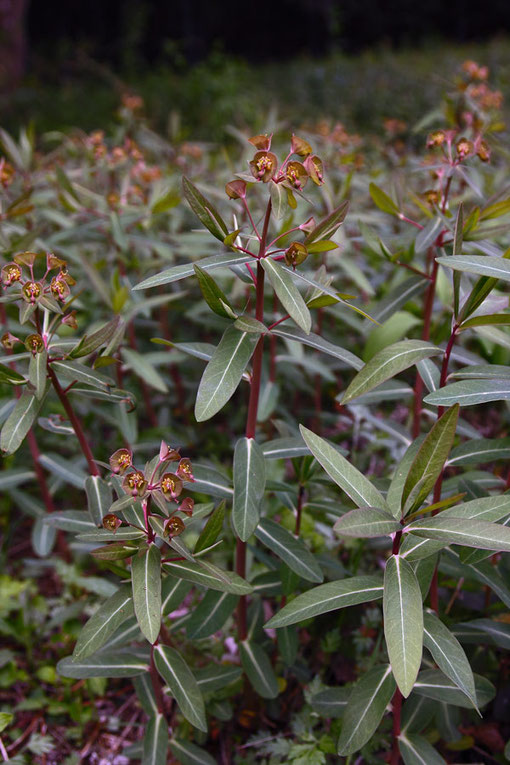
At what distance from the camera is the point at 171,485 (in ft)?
3.64

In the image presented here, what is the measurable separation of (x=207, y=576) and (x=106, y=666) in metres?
0.41

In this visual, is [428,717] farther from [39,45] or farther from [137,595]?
[39,45]

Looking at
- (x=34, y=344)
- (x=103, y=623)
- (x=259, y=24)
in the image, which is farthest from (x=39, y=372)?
(x=259, y=24)

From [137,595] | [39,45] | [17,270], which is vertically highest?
[17,270]

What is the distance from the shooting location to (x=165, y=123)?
9.94m

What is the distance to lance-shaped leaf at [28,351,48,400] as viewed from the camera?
1260 millimetres

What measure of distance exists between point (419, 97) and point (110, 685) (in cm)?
906

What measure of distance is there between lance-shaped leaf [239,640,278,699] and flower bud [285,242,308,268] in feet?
3.14

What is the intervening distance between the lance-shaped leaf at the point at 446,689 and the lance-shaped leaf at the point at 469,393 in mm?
599

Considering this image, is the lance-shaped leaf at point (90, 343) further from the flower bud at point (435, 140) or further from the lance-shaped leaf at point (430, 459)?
the flower bud at point (435, 140)

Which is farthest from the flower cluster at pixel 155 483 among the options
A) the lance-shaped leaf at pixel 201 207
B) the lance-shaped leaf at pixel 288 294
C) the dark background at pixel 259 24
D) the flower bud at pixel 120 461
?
the dark background at pixel 259 24

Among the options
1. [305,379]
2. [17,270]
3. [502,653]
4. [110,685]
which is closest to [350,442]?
[305,379]

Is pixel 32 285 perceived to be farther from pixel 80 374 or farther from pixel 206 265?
pixel 206 265

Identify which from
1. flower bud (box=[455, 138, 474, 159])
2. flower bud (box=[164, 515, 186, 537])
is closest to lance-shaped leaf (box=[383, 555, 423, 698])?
flower bud (box=[164, 515, 186, 537])
